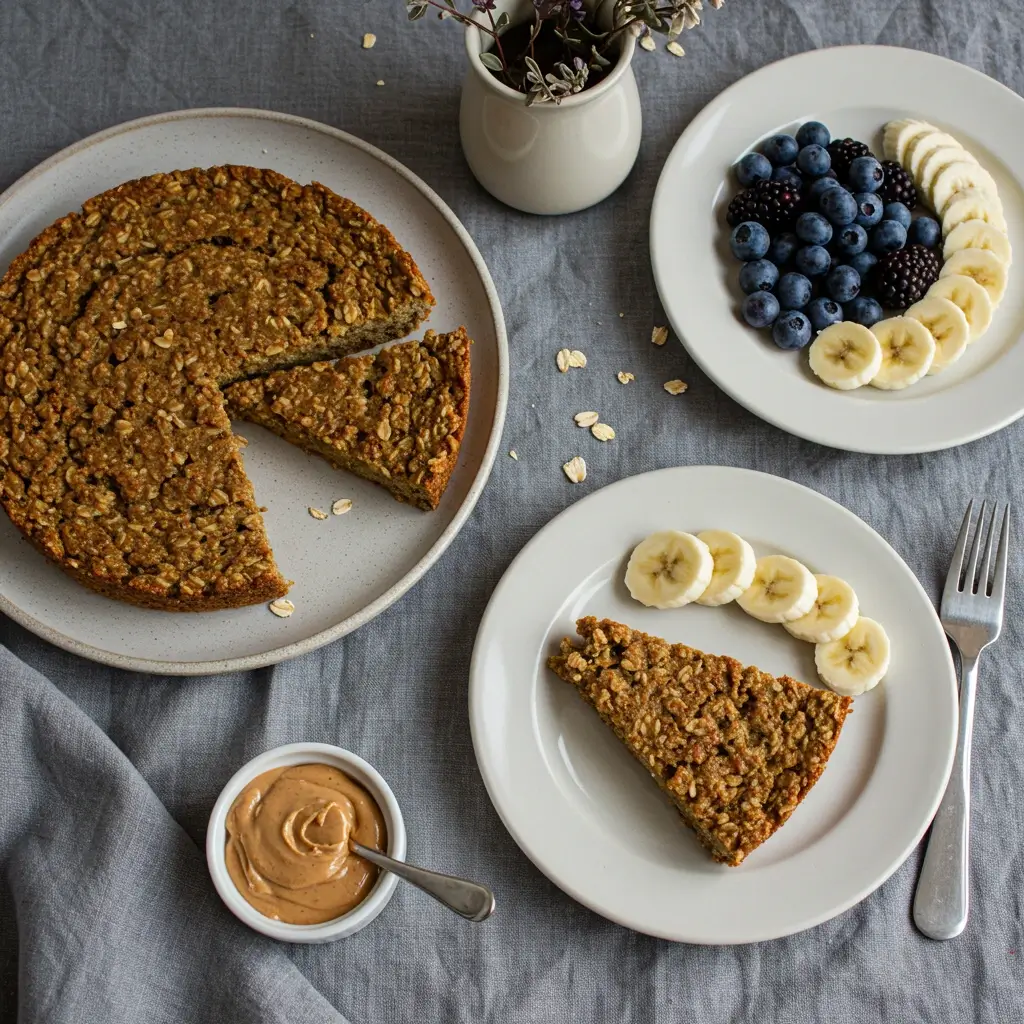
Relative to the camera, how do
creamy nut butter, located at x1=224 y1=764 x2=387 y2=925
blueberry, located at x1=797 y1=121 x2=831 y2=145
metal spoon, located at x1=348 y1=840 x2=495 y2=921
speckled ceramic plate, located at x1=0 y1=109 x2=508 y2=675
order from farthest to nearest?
blueberry, located at x1=797 y1=121 x2=831 y2=145, speckled ceramic plate, located at x1=0 y1=109 x2=508 y2=675, creamy nut butter, located at x1=224 y1=764 x2=387 y2=925, metal spoon, located at x1=348 y1=840 x2=495 y2=921

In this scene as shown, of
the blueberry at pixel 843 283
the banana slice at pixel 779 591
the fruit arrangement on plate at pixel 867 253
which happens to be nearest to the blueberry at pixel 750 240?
the fruit arrangement on plate at pixel 867 253

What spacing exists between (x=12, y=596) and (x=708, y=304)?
2.03m

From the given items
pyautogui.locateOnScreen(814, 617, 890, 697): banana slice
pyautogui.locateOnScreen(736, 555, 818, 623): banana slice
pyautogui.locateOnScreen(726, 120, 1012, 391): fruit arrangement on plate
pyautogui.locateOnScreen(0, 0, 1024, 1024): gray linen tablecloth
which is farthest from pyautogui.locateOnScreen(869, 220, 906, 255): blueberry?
pyautogui.locateOnScreen(814, 617, 890, 697): banana slice

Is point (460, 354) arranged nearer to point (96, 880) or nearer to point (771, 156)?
point (771, 156)

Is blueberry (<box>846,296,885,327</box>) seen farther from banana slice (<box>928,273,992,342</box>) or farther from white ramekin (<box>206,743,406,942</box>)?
white ramekin (<box>206,743,406,942</box>)

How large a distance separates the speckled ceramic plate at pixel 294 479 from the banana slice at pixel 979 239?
1.34m

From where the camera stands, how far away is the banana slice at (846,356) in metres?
3.00

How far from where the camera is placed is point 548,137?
2.94m

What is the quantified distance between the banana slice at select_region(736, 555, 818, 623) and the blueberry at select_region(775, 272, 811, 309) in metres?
0.73

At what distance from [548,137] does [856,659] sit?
1607mm

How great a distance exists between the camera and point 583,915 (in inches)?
109

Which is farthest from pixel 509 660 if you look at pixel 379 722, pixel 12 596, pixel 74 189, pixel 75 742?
pixel 74 189

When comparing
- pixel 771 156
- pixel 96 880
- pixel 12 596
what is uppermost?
pixel 771 156

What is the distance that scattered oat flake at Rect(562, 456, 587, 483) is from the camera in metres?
3.06
